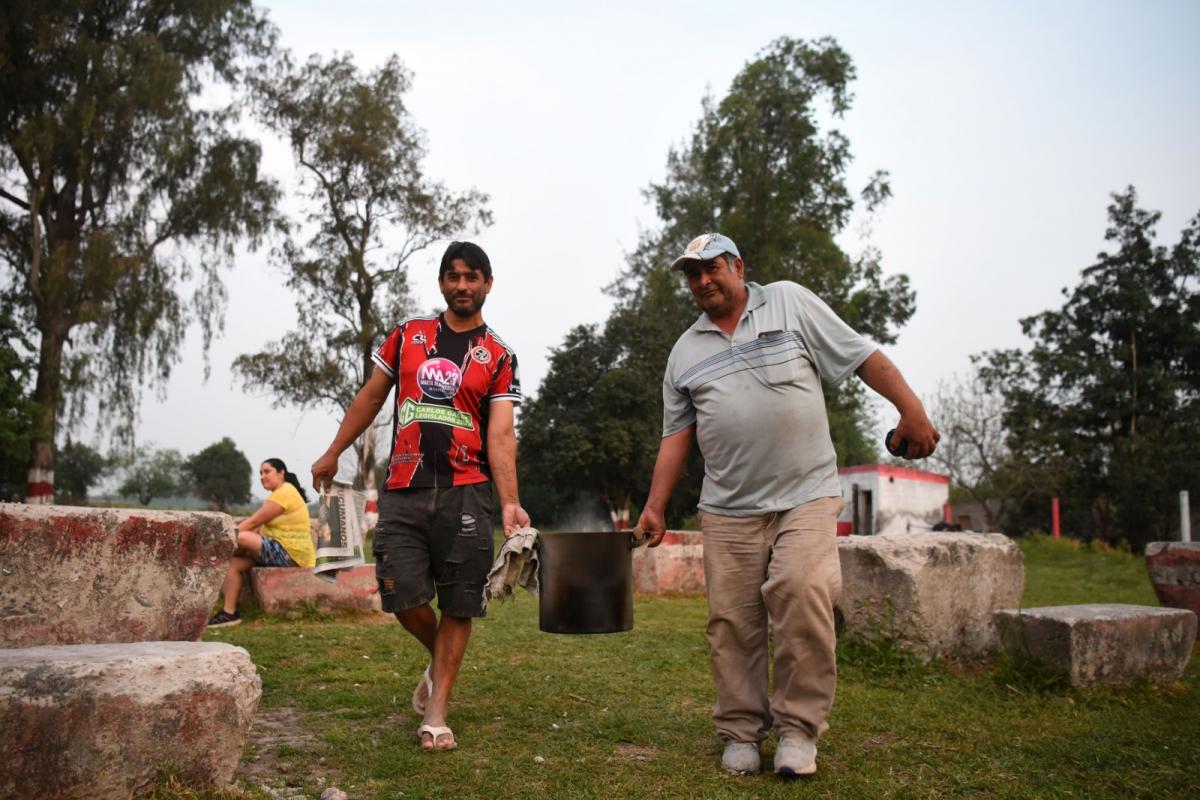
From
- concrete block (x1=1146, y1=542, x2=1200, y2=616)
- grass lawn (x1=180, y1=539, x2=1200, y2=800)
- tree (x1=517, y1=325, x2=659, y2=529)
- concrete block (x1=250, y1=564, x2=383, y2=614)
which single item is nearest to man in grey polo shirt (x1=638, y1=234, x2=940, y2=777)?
grass lawn (x1=180, y1=539, x2=1200, y2=800)

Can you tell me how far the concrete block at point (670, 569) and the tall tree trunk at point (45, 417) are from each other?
592 inches

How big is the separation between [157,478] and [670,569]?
87.7 meters

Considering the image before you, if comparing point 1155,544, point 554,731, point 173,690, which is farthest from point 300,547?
point 1155,544

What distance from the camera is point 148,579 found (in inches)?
175

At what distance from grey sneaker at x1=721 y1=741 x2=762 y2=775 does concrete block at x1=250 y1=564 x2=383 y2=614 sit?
4.83 m

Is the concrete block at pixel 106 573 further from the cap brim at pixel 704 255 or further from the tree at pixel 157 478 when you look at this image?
the tree at pixel 157 478

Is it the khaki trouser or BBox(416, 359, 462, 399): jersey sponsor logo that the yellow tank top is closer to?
BBox(416, 359, 462, 399): jersey sponsor logo

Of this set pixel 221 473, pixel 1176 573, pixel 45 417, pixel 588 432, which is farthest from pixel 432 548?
pixel 221 473

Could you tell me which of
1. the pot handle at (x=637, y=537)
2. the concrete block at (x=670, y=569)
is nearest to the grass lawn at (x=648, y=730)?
the pot handle at (x=637, y=537)

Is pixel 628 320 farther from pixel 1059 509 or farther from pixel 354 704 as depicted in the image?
pixel 354 704

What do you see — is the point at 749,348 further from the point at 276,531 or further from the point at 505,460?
the point at 276,531

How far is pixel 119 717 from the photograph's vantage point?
8.95 ft

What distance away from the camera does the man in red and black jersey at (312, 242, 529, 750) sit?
3.87 meters

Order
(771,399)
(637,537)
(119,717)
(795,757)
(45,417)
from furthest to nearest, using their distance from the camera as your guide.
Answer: (45,417) → (637,537) → (771,399) → (795,757) → (119,717)
